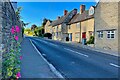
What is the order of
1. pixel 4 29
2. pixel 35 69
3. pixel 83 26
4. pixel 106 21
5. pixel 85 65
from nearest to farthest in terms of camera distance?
pixel 4 29 → pixel 35 69 → pixel 85 65 → pixel 106 21 → pixel 83 26

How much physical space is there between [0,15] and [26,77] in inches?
118

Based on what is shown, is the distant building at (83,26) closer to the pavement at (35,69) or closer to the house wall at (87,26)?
the house wall at (87,26)

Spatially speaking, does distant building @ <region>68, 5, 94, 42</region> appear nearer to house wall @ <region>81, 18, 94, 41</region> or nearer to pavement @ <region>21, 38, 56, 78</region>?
house wall @ <region>81, 18, 94, 41</region>

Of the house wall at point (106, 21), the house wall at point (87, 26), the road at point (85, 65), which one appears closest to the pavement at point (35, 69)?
the road at point (85, 65)

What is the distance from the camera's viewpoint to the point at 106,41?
84.7ft

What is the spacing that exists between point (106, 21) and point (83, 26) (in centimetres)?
1462

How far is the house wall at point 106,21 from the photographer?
23922 millimetres

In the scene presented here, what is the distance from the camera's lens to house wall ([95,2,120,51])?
23.9m

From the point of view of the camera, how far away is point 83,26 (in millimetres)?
40469

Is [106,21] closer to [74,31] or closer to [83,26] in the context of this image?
[83,26]

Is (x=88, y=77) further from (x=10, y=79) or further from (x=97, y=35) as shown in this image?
(x=97, y=35)

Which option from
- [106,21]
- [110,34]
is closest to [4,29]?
[110,34]

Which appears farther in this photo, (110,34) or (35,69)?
(110,34)

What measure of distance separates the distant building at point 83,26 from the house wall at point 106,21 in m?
7.09
